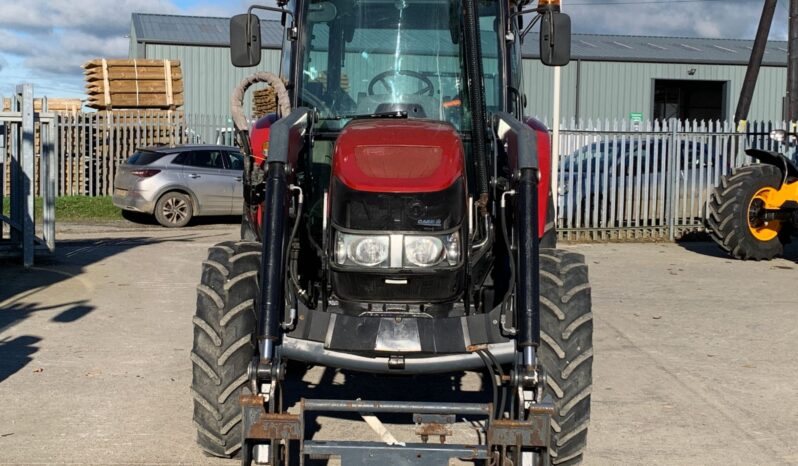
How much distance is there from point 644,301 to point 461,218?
265 inches

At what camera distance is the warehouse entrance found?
4578 cm

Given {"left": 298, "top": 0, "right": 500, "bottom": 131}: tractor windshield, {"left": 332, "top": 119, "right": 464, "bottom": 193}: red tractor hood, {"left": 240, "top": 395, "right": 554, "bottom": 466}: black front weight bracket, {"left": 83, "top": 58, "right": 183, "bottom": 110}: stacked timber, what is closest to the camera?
{"left": 240, "top": 395, "right": 554, "bottom": 466}: black front weight bracket

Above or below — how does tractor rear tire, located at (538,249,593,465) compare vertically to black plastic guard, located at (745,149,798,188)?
below

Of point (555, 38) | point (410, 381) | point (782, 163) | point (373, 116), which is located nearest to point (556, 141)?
point (782, 163)

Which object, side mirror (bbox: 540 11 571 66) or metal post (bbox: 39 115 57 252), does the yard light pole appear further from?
side mirror (bbox: 540 11 571 66)

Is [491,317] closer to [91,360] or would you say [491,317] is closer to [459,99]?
[459,99]

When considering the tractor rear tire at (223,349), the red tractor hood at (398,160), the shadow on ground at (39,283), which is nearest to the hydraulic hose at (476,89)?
the red tractor hood at (398,160)

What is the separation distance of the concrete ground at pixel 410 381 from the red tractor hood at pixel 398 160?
70.1 inches

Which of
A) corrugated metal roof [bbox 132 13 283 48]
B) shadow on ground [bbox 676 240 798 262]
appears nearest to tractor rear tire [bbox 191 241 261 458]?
shadow on ground [bbox 676 240 798 262]

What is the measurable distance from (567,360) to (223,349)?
1694mm

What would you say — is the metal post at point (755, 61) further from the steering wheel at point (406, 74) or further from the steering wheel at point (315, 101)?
the steering wheel at point (315, 101)

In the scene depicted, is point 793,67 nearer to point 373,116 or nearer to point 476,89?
point 476,89

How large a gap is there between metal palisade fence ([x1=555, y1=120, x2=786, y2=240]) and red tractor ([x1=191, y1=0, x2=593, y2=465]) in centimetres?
1163

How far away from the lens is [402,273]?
517 cm
